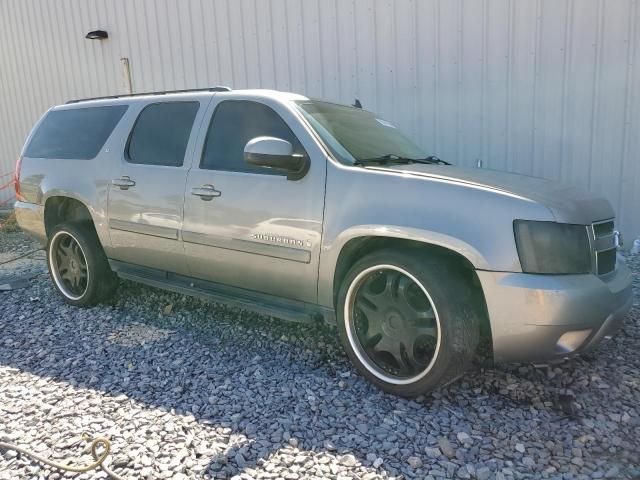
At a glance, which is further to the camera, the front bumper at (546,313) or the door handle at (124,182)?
the door handle at (124,182)

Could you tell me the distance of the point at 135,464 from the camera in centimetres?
234

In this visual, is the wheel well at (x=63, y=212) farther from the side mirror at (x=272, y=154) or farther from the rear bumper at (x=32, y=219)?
the side mirror at (x=272, y=154)

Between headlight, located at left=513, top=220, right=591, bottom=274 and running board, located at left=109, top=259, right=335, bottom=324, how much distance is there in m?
1.19

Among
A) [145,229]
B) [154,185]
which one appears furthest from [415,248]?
[145,229]

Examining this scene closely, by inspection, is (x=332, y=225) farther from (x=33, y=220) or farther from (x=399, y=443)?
(x=33, y=220)

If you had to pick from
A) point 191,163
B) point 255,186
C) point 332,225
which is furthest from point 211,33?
point 332,225

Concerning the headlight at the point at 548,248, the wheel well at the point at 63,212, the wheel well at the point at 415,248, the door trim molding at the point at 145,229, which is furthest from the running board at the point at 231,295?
the headlight at the point at 548,248

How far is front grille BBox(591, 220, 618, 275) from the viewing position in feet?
8.93

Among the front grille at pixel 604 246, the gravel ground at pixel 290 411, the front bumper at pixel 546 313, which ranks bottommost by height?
the gravel ground at pixel 290 411

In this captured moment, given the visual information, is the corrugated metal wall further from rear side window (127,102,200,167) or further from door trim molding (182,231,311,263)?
door trim molding (182,231,311,263)

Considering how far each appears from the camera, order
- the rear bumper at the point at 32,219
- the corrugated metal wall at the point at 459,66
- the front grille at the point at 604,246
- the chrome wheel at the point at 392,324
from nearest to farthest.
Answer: the front grille at the point at 604,246 → the chrome wheel at the point at 392,324 → the rear bumper at the point at 32,219 → the corrugated metal wall at the point at 459,66

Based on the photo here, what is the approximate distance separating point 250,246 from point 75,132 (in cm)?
229

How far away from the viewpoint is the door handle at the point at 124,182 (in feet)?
13.1

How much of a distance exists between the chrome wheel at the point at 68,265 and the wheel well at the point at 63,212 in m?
0.16
